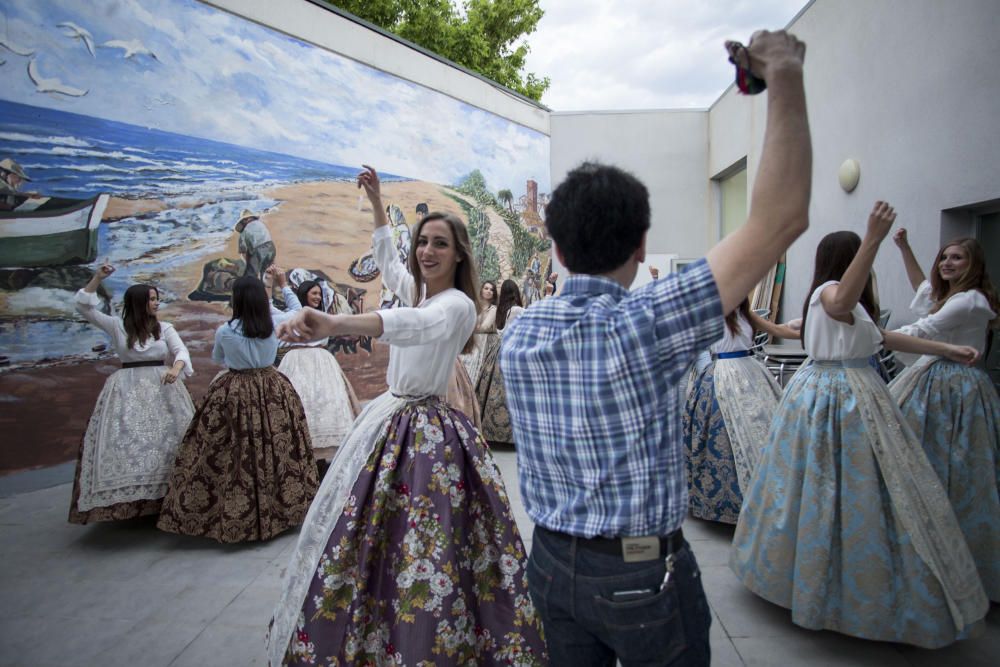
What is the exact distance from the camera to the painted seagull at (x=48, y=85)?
Answer: 4.82 metres

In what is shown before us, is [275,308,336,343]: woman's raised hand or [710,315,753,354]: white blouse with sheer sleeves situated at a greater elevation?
[275,308,336,343]: woman's raised hand

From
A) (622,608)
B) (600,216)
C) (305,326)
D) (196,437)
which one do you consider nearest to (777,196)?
(600,216)

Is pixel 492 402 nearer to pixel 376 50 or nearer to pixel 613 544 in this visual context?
pixel 613 544

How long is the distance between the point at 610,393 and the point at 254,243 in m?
6.38

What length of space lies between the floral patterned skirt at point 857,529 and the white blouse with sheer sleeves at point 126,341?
3690mm

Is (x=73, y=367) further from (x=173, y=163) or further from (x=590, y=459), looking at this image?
(x=590, y=459)

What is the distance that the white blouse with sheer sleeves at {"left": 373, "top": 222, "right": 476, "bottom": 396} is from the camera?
177cm

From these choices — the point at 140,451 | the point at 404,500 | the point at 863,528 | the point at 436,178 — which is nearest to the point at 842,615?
the point at 863,528

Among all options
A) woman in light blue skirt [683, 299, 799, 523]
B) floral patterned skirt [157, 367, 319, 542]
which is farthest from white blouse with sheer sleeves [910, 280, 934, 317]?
floral patterned skirt [157, 367, 319, 542]

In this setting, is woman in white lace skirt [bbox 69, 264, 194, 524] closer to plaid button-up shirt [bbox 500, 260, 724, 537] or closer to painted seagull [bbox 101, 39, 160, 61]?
painted seagull [bbox 101, 39, 160, 61]

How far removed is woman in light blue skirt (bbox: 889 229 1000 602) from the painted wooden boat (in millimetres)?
6226

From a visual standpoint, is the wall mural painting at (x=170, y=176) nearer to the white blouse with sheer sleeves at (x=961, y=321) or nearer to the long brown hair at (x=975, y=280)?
the white blouse with sheer sleeves at (x=961, y=321)

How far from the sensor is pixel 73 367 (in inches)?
197

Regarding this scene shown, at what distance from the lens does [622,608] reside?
1051 mm
